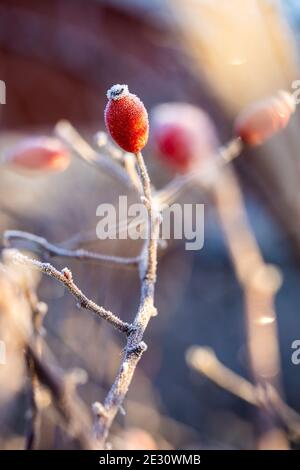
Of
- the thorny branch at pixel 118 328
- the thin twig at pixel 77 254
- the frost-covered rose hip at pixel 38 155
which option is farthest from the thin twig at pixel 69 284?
the frost-covered rose hip at pixel 38 155

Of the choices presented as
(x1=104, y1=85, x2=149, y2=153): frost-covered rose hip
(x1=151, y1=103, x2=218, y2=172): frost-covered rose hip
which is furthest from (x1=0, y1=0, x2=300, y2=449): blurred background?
(x1=104, y1=85, x2=149, y2=153): frost-covered rose hip

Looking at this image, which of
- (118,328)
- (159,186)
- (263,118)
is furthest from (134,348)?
(159,186)

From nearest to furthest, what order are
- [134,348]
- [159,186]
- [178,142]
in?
1. [134,348]
2. [178,142]
3. [159,186]

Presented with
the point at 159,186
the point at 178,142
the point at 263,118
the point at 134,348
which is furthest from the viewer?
the point at 159,186

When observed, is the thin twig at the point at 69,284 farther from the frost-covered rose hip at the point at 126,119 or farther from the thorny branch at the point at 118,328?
the frost-covered rose hip at the point at 126,119

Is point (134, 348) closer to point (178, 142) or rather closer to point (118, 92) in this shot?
point (118, 92)

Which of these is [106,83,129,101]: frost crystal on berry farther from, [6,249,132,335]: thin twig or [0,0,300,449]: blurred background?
[0,0,300,449]: blurred background
